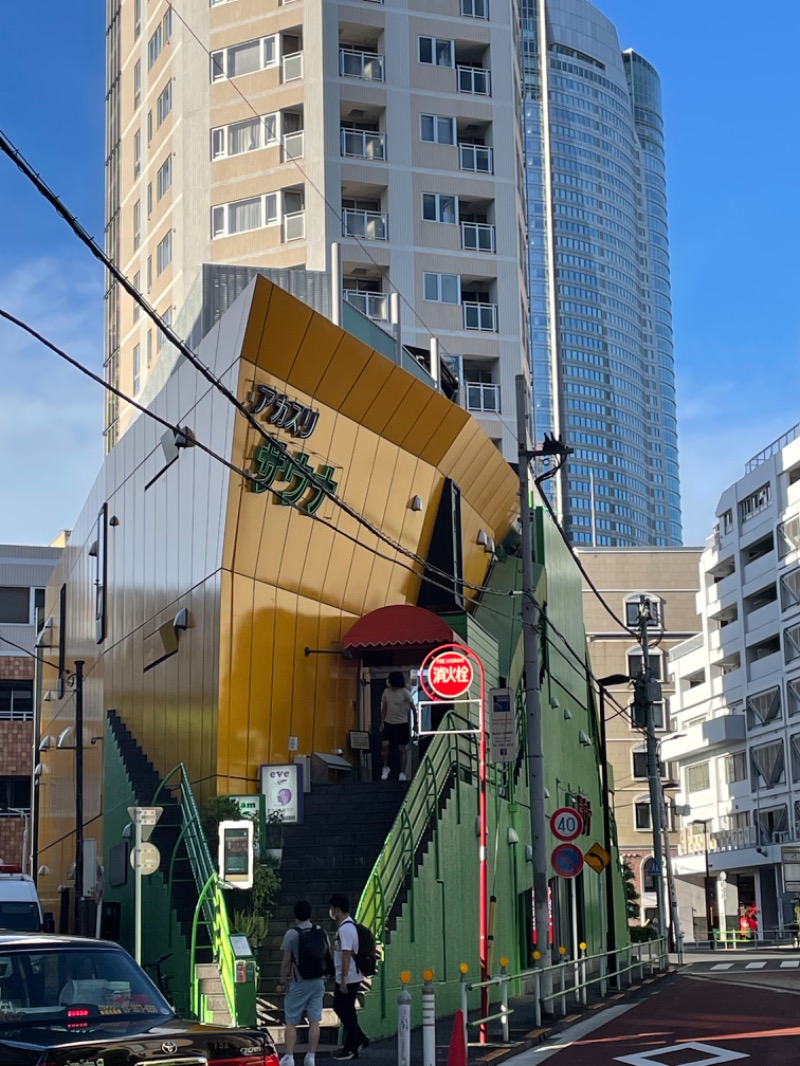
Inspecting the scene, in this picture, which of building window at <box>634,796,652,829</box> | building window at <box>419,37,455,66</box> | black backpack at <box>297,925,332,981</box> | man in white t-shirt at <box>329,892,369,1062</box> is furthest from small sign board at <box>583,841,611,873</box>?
building window at <box>634,796,652,829</box>

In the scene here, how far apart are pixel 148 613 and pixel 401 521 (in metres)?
5.69

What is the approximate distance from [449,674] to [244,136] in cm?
3232

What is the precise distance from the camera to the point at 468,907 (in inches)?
919

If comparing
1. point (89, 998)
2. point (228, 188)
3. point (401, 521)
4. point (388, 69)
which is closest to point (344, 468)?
point (401, 521)

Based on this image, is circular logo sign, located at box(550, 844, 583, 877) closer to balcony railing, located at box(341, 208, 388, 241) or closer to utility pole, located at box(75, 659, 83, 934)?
utility pole, located at box(75, 659, 83, 934)

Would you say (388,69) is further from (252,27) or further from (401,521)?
(401,521)

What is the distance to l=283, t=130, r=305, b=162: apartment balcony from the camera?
4991 centimetres

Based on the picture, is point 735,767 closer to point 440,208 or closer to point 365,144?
point 440,208

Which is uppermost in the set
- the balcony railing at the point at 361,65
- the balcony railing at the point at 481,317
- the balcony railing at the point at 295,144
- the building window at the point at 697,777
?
the balcony railing at the point at 361,65

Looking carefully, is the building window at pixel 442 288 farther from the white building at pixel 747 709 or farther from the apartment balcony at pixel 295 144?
the white building at pixel 747 709

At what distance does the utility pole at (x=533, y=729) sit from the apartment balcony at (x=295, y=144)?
28.5m

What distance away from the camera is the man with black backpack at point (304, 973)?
1493cm

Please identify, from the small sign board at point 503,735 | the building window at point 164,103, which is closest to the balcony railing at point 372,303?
the building window at point 164,103

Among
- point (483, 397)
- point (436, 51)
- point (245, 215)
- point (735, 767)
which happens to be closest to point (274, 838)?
point (483, 397)
